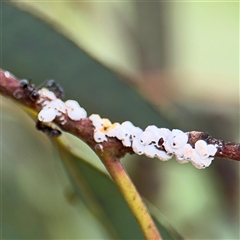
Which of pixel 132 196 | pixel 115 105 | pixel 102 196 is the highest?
pixel 115 105

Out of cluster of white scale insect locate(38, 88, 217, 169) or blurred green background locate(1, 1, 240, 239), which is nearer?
cluster of white scale insect locate(38, 88, 217, 169)

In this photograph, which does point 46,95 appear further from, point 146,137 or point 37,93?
point 146,137

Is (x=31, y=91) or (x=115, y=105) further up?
(x=115, y=105)

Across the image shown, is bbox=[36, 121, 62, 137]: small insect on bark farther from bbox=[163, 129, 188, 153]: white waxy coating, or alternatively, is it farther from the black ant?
bbox=[163, 129, 188, 153]: white waxy coating

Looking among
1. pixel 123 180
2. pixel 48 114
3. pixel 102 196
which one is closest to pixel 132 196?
pixel 123 180

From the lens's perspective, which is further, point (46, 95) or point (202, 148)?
point (46, 95)

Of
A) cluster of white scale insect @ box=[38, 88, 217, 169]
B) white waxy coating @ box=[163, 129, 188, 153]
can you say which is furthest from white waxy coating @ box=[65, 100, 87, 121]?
white waxy coating @ box=[163, 129, 188, 153]

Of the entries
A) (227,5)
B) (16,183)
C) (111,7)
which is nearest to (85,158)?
(16,183)
